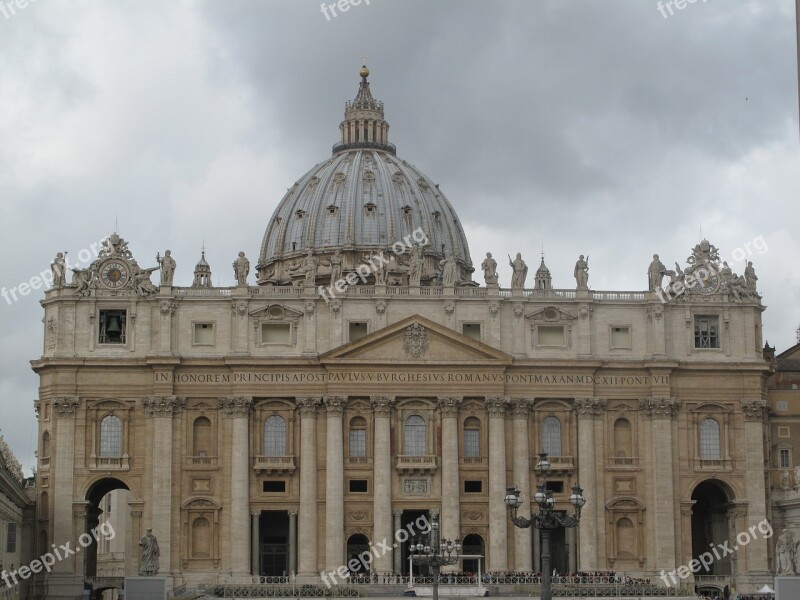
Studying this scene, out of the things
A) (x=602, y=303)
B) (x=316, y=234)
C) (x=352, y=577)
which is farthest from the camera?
(x=316, y=234)

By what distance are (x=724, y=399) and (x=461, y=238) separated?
1962 inches

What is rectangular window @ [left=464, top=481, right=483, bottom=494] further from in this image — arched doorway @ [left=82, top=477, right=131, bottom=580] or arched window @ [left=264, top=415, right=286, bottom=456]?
arched doorway @ [left=82, top=477, right=131, bottom=580]

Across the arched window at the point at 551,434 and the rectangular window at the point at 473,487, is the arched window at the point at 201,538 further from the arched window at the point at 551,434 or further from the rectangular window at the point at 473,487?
the arched window at the point at 551,434

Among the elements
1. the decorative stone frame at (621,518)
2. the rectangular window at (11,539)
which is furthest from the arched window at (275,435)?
the decorative stone frame at (621,518)

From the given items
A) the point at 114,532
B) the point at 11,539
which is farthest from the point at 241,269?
the point at 114,532

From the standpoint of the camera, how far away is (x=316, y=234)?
469 ft

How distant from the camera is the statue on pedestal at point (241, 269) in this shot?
101981 millimetres

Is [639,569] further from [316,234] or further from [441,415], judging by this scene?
[316,234]

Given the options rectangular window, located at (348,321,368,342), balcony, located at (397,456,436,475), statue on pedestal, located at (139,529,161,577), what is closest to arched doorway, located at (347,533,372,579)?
balcony, located at (397,456,436,475)

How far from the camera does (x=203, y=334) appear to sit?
333 feet

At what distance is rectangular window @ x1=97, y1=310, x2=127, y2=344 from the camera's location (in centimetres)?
10144

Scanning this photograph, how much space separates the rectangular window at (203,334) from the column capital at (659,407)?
27.0 metres

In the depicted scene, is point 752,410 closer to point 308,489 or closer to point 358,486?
point 358,486

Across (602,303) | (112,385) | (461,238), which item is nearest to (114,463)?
(112,385)
